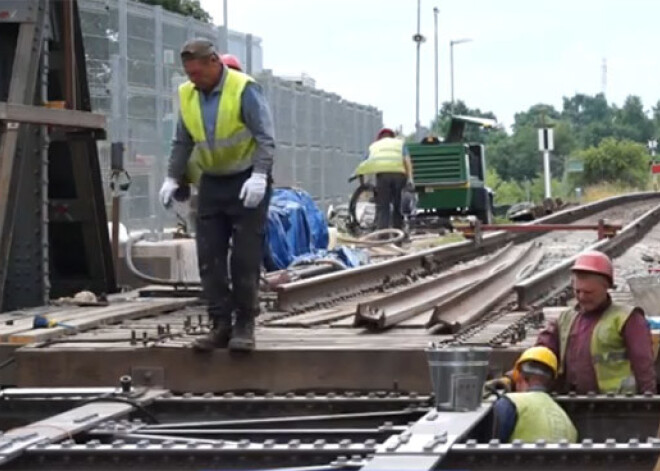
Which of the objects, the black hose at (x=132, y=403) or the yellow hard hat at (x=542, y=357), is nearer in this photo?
the yellow hard hat at (x=542, y=357)

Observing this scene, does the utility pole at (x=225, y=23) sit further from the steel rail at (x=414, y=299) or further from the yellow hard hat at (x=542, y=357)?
the yellow hard hat at (x=542, y=357)

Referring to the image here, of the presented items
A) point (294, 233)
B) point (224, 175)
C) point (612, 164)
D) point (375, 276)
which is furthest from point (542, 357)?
point (612, 164)

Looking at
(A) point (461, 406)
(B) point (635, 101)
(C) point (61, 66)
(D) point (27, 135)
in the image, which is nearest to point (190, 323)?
(D) point (27, 135)

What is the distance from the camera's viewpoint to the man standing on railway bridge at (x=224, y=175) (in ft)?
29.5

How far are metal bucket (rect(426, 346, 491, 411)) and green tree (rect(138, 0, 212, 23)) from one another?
5085cm

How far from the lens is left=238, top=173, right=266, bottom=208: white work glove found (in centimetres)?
886

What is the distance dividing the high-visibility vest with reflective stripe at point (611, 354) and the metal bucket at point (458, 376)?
101cm

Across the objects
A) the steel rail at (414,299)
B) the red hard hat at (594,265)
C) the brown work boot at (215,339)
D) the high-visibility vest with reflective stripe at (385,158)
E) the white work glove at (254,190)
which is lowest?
the steel rail at (414,299)

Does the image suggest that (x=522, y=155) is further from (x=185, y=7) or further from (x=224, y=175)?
(x=224, y=175)

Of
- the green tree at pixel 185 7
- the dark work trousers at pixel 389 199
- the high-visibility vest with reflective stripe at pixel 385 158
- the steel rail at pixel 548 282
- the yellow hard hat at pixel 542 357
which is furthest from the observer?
the green tree at pixel 185 7

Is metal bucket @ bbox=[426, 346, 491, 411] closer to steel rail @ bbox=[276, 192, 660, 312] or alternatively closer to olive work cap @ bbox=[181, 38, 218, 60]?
olive work cap @ bbox=[181, 38, 218, 60]

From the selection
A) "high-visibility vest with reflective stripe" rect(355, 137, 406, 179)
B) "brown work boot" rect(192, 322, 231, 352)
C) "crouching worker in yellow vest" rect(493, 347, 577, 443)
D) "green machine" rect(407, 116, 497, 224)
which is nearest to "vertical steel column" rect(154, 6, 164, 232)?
"high-visibility vest with reflective stripe" rect(355, 137, 406, 179)

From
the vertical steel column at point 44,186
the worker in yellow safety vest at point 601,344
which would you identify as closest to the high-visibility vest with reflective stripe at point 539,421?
the worker in yellow safety vest at point 601,344

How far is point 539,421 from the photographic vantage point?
6918mm
